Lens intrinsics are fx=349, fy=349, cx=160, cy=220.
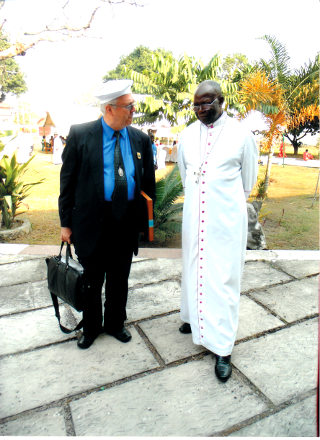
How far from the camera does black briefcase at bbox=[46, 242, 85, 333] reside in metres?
2.45

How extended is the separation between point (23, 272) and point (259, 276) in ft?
8.91

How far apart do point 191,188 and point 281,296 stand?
175 cm

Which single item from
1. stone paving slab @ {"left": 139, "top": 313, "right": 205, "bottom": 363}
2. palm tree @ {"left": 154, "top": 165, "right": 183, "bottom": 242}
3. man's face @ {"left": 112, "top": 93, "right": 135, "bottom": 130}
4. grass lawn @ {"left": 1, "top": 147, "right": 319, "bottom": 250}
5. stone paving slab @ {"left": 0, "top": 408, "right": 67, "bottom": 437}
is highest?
man's face @ {"left": 112, "top": 93, "right": 135, "bottom": 130}

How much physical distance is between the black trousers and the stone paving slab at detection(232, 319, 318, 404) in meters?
0.98

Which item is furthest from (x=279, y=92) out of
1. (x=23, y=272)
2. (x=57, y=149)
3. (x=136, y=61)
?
(x=136, y=61)

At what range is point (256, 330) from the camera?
2.91 metres

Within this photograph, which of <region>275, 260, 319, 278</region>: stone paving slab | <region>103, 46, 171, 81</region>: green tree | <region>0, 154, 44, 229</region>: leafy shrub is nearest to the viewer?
<region>275, 260, 319, 278</region>: stone paving slab

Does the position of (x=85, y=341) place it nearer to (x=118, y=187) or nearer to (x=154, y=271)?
(x=118, y=187)

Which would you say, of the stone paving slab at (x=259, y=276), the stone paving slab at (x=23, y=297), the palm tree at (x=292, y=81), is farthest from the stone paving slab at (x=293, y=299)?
the palm tree at (x=292, y=81)

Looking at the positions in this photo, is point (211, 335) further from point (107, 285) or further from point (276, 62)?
point (276, 62)

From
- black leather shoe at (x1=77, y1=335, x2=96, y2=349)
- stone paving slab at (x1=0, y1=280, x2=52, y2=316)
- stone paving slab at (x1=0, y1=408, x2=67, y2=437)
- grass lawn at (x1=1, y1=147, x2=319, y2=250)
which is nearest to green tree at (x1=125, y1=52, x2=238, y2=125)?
grass lawn at (x1=1, y1=147, x2=319, y2=250)

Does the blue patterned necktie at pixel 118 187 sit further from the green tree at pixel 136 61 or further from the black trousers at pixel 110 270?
the green tree at pixel 136 61

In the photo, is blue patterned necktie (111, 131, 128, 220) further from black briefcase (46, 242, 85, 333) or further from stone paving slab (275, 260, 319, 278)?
stone paving slab (275, 260, 319, 278)

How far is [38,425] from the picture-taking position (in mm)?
2000
